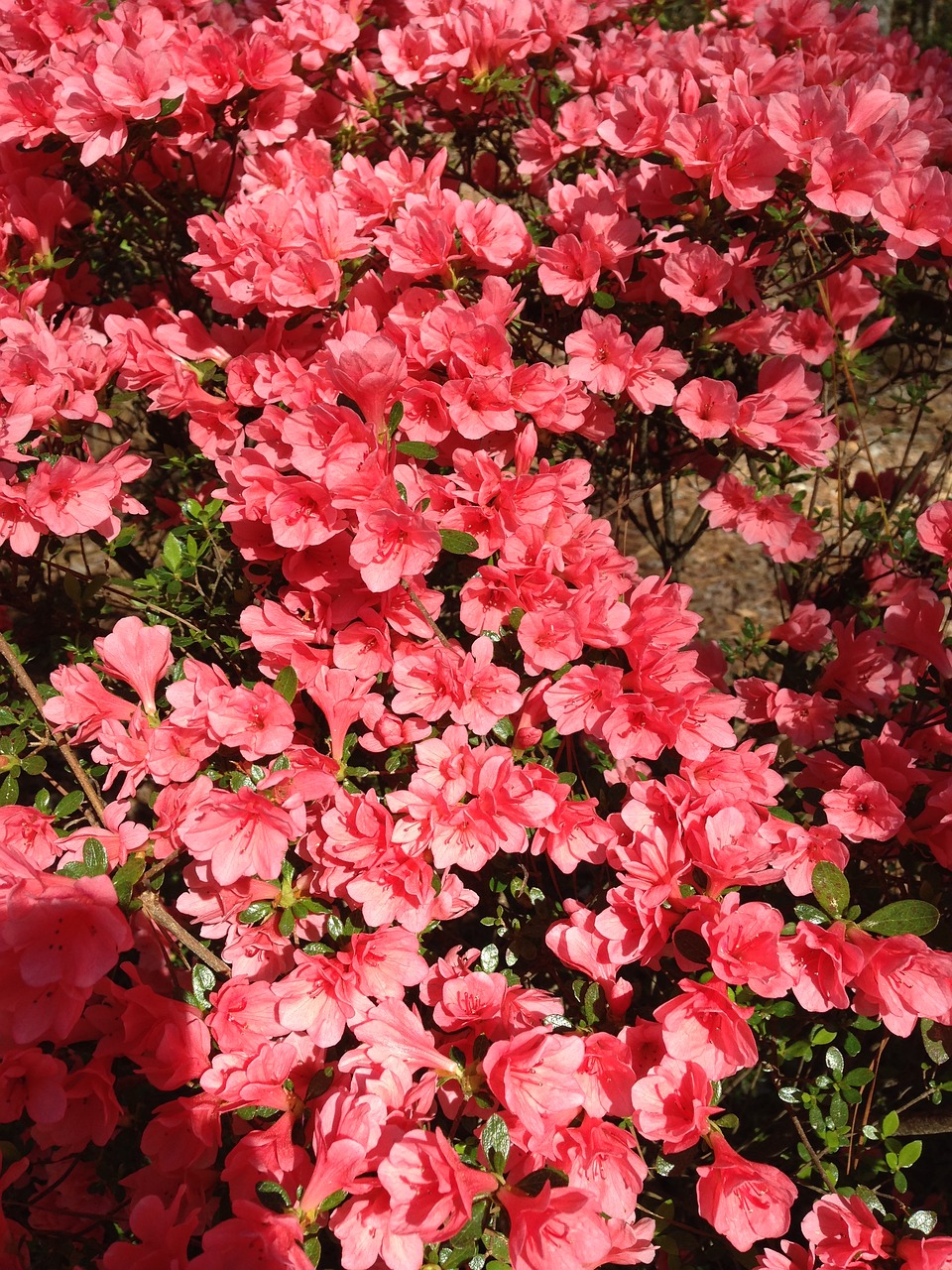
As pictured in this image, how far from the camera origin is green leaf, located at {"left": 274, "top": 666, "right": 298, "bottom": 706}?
146 centimetres

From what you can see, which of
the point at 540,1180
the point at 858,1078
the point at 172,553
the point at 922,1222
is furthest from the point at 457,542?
the point at 922,1222

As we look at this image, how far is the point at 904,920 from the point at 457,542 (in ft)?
2.95

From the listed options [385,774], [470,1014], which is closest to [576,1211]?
[470,1014]

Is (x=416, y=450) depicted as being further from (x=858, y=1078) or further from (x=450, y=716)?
(x=858, y=1078)

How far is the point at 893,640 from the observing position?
6.00 feet

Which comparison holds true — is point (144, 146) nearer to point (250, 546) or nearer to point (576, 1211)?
point (250, 546)

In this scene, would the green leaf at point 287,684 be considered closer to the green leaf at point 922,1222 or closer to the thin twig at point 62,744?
the thin twig at point 62,744

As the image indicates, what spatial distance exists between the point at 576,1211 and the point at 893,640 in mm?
1234

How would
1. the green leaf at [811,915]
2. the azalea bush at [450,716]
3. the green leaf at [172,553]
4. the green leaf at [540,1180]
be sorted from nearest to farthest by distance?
the green leaf at [540,1180]
the azalea bush at [450,716]
the green leaf at [811,915]
the green leaf at [172,553]

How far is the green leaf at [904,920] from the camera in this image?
1331 mm

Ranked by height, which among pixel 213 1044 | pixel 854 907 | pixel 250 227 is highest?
pixel 250 227

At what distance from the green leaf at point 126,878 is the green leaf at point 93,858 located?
0.08ft

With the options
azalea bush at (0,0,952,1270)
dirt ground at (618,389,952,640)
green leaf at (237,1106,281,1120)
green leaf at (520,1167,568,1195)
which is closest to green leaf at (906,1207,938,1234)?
azalea bush at (0,0,952,1270)

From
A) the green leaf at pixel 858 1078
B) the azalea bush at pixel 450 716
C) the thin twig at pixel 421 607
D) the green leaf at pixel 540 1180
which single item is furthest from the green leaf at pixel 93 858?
the green leaf at pixel 858 1078
